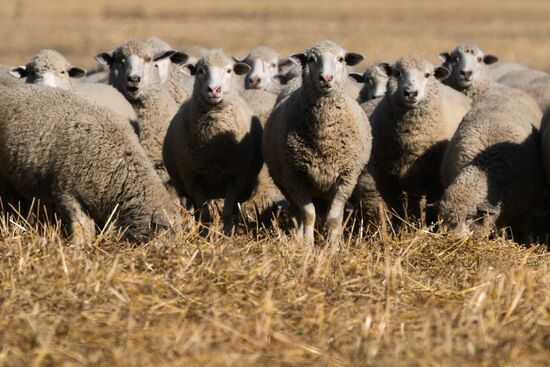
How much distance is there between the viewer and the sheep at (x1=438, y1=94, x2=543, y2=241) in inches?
331

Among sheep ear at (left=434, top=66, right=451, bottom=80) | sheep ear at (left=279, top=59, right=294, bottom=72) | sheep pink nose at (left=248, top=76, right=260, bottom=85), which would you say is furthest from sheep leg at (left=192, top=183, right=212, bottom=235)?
sheep ear at (left=279, top=59, right=294, bottom=72)

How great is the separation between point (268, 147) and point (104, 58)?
2466mm

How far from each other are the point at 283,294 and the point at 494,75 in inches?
369

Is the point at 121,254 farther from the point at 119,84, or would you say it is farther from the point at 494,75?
the point at 494,75

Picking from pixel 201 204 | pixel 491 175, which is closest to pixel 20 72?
pixel 201 204

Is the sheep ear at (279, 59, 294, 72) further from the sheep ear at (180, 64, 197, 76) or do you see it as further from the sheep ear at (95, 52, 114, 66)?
the sheep ear at (180, 64, 197, 76)

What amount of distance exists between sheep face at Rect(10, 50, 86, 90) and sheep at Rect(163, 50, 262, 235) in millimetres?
1409

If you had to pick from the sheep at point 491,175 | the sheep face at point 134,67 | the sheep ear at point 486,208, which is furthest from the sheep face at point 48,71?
the sheep ear at point 486,208

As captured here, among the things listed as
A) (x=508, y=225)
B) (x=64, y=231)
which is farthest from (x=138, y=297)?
(x=508, y=225)

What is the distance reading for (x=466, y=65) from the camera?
11.5m

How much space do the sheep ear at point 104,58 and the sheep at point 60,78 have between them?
230 mm

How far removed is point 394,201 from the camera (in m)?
9.49

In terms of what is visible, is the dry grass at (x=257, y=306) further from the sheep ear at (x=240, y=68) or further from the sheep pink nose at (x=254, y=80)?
the sheep pink nose at (x=254, y=80)

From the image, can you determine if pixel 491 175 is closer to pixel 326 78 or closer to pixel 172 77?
pixel 326 78
